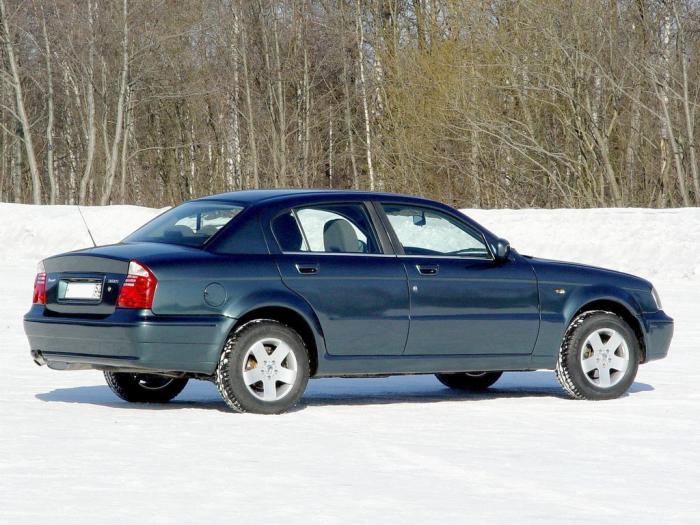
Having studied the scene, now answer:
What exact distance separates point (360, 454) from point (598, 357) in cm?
A: 329

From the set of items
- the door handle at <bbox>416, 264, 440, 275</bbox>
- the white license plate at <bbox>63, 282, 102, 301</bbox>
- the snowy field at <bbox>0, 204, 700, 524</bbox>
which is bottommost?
the snowy field at <bbox>0, 204, 700, 524</bbox>

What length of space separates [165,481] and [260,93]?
48.9 m

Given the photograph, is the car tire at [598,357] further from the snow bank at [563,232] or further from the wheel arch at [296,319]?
the snow bank at [563,232]

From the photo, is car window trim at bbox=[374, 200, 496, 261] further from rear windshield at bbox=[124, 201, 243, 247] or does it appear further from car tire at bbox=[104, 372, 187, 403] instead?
car tire at bbox=[104, 372, 187, 403]

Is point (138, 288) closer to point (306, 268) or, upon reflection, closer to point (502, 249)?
point (306, 268)

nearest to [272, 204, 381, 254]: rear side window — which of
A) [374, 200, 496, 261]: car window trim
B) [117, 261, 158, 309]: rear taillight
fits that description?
[374, 200, 496, 261]: car window trim

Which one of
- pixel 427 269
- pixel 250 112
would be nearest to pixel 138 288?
pixel 427 269

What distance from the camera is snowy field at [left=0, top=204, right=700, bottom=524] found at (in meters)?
6.20

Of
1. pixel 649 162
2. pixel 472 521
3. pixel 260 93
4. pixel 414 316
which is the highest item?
pixel 260 93

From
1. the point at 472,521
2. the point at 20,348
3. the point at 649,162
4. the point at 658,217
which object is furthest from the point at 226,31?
the point at 472,521

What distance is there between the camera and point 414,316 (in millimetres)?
9727

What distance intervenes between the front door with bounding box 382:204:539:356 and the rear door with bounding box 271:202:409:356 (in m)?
0.16

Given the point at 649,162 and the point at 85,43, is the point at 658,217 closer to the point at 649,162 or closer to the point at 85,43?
the point at 649,162

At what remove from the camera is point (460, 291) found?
32.6 feet
